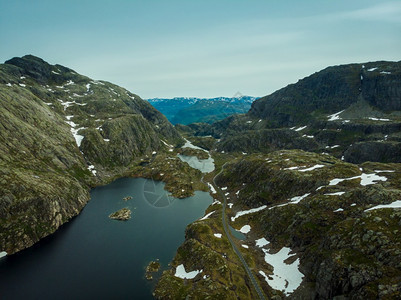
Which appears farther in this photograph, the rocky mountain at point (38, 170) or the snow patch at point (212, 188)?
the snow patch at point (212, 188)

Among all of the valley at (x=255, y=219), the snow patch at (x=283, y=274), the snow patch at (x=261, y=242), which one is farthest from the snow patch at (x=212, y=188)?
the snow patch at (x=283, y=274)

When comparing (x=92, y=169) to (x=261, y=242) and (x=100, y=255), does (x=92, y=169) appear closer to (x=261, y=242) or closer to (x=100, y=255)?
(x=100, y=255)

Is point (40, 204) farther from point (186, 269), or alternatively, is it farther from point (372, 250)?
point (372, 250)

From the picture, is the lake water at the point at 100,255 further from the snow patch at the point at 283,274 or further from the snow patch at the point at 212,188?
the snow patch at the point at 283,274

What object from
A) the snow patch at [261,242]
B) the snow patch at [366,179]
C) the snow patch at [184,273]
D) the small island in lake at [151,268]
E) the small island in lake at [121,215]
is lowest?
the snow patch at [261,242]

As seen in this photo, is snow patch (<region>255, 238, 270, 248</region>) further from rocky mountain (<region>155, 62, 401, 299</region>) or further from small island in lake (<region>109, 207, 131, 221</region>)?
small island in lake (<region>109, 207, 131, 221</region>)
